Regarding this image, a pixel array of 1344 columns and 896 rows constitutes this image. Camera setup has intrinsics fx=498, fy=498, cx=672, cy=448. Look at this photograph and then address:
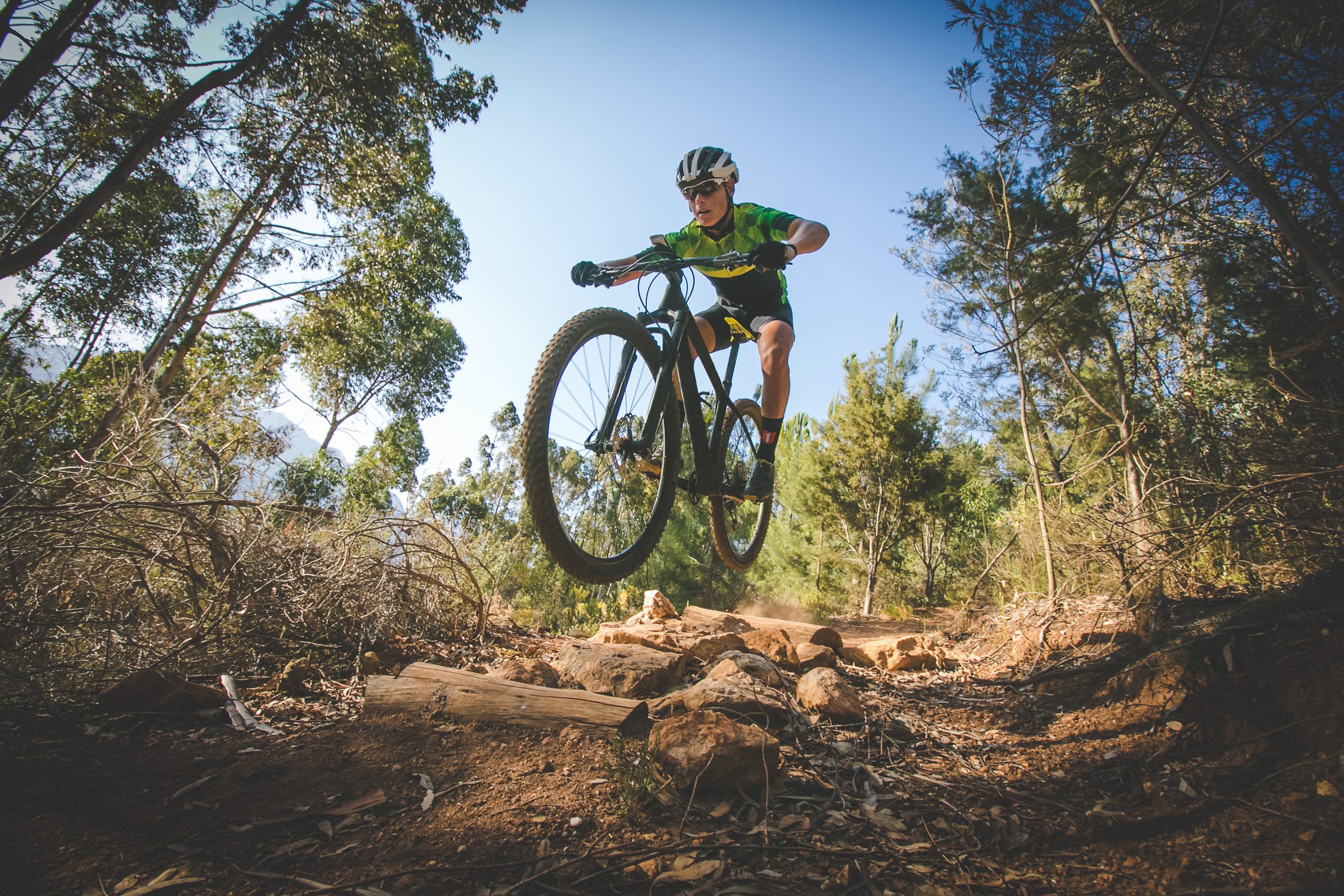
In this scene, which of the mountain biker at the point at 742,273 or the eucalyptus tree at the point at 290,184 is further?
the eucalyptus tree at the point at 290,184

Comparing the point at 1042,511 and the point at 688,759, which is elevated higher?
the point at 1042,511

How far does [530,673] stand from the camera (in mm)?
2557

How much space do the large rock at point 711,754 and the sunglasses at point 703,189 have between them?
296 cm

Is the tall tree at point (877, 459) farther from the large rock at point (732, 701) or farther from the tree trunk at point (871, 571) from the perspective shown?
the large rock at point (732, 701)

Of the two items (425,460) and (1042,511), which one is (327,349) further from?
(425,460)

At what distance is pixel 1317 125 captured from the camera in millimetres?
3396

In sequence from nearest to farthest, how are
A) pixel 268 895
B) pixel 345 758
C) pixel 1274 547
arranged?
pixel 268 895, pixel 345 758, pixel 1274 547

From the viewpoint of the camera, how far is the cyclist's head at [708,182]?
10.3ft

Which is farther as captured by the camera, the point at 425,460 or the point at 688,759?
the point at 425,460

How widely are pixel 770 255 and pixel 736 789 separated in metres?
2.35

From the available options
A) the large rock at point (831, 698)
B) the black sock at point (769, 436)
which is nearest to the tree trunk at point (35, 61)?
the black sock at point (769, 436)

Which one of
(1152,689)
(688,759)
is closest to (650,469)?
(688,759)

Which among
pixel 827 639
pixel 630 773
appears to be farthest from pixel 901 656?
pixel 630 773

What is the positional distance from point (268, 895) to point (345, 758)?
778 millimetres
